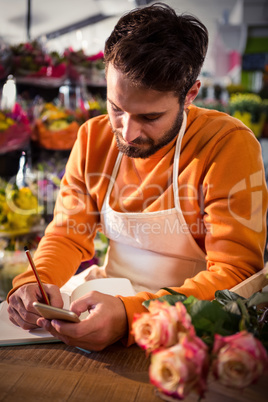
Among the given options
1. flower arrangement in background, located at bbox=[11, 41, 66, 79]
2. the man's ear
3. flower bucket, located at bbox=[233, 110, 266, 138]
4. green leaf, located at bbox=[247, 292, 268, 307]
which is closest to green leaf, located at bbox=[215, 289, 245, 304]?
green leaf, located at bbox=[247, 292, 268, 307]

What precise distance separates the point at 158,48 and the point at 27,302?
30.8 inches

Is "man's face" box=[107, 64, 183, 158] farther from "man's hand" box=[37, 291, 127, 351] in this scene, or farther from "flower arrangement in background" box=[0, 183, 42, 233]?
"flower arrangement in background" box=[0, 183, 42, 233]

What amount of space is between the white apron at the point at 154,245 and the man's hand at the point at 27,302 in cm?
42

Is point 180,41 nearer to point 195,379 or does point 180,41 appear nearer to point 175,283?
point 175,283

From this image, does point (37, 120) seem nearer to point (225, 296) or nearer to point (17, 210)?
point (17, 210)

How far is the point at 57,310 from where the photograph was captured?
959 mm

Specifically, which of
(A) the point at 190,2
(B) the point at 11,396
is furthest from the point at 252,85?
(B) the point at 11,396

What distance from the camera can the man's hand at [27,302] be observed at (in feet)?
3.78

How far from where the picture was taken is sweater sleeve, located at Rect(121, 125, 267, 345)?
132 centimetres

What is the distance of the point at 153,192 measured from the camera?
154cm

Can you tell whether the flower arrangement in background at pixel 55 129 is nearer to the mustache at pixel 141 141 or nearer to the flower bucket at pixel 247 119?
the mustache at pixel 141 141

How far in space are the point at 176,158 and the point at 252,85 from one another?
14.3 m

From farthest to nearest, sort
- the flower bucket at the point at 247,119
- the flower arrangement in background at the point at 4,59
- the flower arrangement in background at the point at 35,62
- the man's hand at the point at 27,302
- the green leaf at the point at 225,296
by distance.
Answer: the flower bucket at the point at 247,119 → the flower arrangement in background at the point at 35,62 → the flower arrangement in background at the point at 4,59 → the man's hand at the point at 27,302 → the green leaf at the point at 225,296

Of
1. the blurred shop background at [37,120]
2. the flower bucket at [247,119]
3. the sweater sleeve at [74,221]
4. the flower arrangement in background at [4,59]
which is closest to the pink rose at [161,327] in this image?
the sweater sleeve at [74,221]
